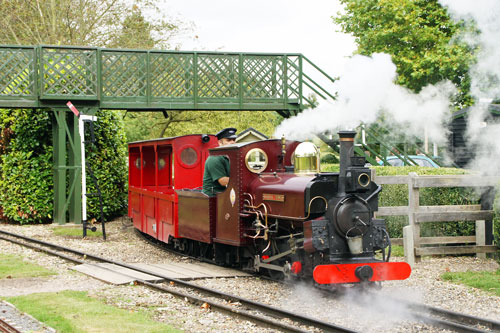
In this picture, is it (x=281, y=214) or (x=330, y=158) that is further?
(x=330, y=158)

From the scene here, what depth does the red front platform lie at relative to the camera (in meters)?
7.08

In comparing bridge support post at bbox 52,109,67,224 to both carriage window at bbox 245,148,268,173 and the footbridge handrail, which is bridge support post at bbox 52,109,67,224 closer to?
the footbridge handrail

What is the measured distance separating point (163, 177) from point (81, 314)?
744 centimetres

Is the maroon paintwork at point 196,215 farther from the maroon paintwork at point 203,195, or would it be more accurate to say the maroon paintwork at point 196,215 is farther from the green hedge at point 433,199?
the green hedge at point 433,199

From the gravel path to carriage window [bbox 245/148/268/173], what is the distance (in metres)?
1.64

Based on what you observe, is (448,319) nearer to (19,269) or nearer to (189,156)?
(19,269)

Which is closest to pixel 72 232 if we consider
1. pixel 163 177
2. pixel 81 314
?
pixel 163 177

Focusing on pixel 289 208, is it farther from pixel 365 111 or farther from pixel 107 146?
pixel 107 146

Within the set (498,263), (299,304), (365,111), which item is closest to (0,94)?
(365,111)

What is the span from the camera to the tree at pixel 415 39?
576 inches

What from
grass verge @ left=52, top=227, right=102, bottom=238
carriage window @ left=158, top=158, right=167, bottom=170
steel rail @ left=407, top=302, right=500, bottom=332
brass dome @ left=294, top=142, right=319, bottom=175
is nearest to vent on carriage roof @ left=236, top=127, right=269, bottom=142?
carriage window @ left=158, top=158, right=167, bottom=170

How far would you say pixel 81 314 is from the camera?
6809 millimetres

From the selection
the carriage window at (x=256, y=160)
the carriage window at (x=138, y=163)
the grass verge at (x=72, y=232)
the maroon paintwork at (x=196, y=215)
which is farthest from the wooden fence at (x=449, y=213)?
the grass verge at (x=72, y=232)

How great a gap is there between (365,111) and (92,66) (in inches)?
336
